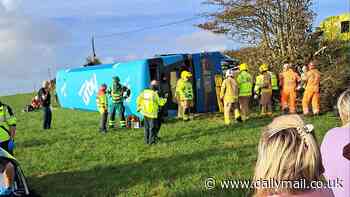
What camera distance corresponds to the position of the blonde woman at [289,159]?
2498 millimetres

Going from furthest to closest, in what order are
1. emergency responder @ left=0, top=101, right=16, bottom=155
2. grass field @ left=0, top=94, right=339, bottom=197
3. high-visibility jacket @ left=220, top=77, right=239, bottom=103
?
high-visibility jacket @ left=220, top=77, right=239, bottom=103 → grass field @ left=0, top=94, right=339, bottom=197 → emergency responder @ left=0, top=101, right=16, bottom=155

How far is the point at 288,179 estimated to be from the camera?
2521 mm

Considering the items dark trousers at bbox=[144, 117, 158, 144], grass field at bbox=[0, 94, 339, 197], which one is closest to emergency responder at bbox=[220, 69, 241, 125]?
grass field at bbox=[0, 94, 339, 197]

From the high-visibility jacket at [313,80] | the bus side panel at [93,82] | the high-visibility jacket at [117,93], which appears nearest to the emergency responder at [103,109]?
the high-visibility jacket at [117,93]

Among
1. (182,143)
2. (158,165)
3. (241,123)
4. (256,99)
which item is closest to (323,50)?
(256,99)

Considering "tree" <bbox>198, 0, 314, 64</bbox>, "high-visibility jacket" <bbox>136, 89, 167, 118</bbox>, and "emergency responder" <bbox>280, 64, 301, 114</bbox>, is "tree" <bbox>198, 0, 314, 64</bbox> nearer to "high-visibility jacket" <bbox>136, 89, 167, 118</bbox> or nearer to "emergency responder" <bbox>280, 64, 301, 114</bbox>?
"emergency responder" <bbox>280, 64, 301, 114</bbox>

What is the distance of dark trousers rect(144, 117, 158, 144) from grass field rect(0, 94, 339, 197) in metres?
0.24

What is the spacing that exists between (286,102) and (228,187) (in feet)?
28.4

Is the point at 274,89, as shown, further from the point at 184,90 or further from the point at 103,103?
the point at 103,103

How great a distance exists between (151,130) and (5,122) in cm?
445

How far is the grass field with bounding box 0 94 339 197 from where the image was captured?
7.61 meters

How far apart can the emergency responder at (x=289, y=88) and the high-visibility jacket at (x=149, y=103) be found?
5039mm

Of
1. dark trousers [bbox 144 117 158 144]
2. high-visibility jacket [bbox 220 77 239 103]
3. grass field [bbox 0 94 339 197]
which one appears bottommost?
grass field [bbox 0 94 339 197]

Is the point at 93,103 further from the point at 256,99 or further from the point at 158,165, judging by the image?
the point at 158,165
